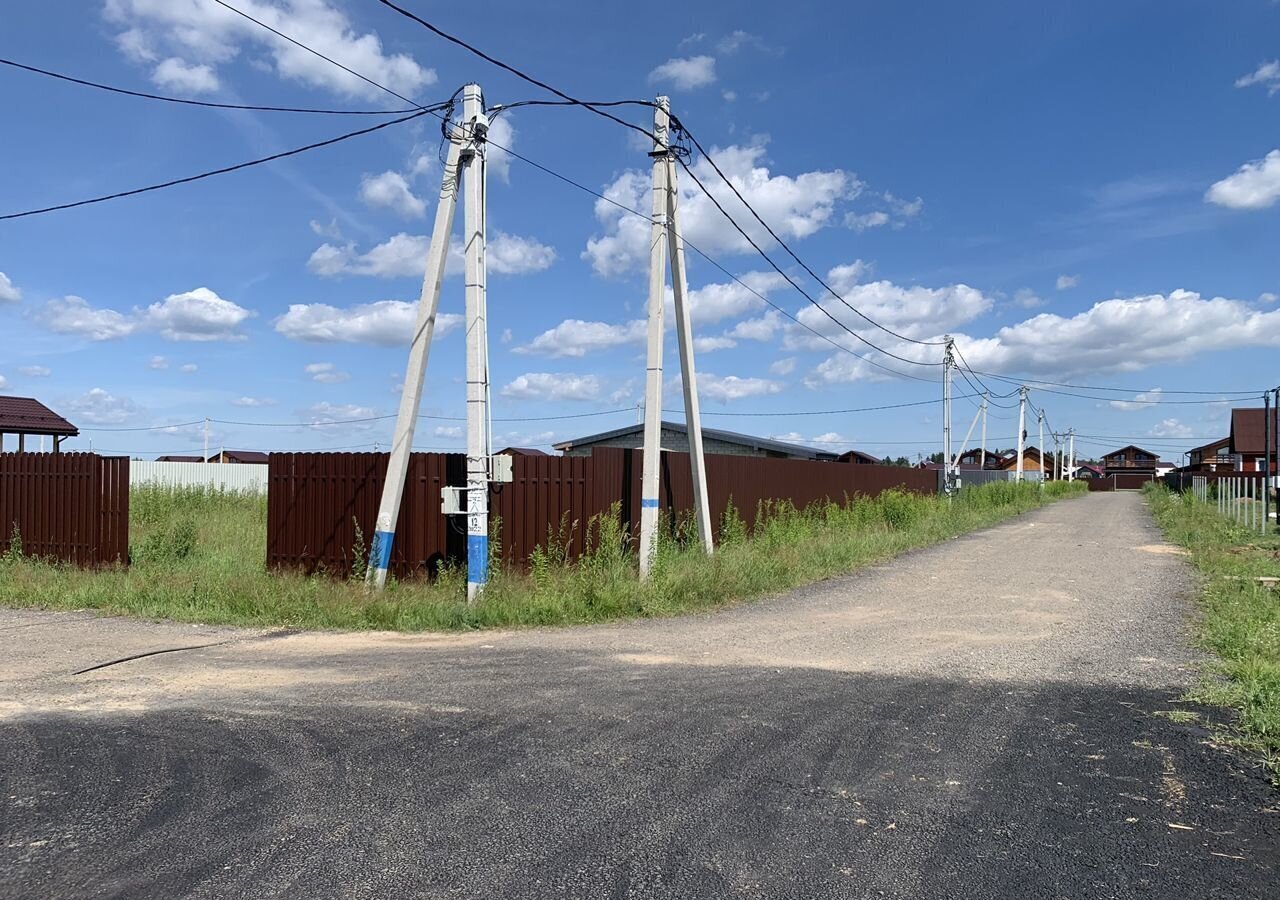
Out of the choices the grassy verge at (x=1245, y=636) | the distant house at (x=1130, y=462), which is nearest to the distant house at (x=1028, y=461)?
the distant house at (x=1130, y=462)

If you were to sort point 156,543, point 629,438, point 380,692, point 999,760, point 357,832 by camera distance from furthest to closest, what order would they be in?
point 629,438 → point 156,543 → point 380,692 → point 999,760 → point 357,832

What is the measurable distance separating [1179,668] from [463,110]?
29.8ft

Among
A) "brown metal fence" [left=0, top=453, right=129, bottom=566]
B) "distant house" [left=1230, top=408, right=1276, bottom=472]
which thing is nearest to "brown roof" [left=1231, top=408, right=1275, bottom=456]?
"distant house" [left=1230, top=408, right=1276, bottom=472]

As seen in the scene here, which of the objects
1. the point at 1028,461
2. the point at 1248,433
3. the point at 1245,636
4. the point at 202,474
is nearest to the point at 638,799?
the point at 1245,636

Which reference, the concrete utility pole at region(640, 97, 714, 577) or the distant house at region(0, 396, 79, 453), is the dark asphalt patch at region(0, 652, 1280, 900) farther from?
the distant house at region(0, 396, 79, 453)

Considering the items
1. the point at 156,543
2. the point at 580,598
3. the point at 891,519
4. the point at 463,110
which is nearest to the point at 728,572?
the point at 580,598

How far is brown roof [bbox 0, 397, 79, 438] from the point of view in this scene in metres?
27.8

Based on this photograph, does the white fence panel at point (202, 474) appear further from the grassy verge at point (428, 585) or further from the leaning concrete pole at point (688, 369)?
the leaning concrete pole at point (688, 369)

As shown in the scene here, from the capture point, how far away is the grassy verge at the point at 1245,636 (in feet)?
18.3

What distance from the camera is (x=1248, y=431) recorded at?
178 feet

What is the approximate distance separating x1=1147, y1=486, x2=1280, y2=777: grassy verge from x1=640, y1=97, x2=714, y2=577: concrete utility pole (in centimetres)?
614

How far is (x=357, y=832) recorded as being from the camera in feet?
13.3

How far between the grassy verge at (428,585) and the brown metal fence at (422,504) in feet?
1.17

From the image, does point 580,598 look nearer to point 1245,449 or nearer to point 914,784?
point 914,784
